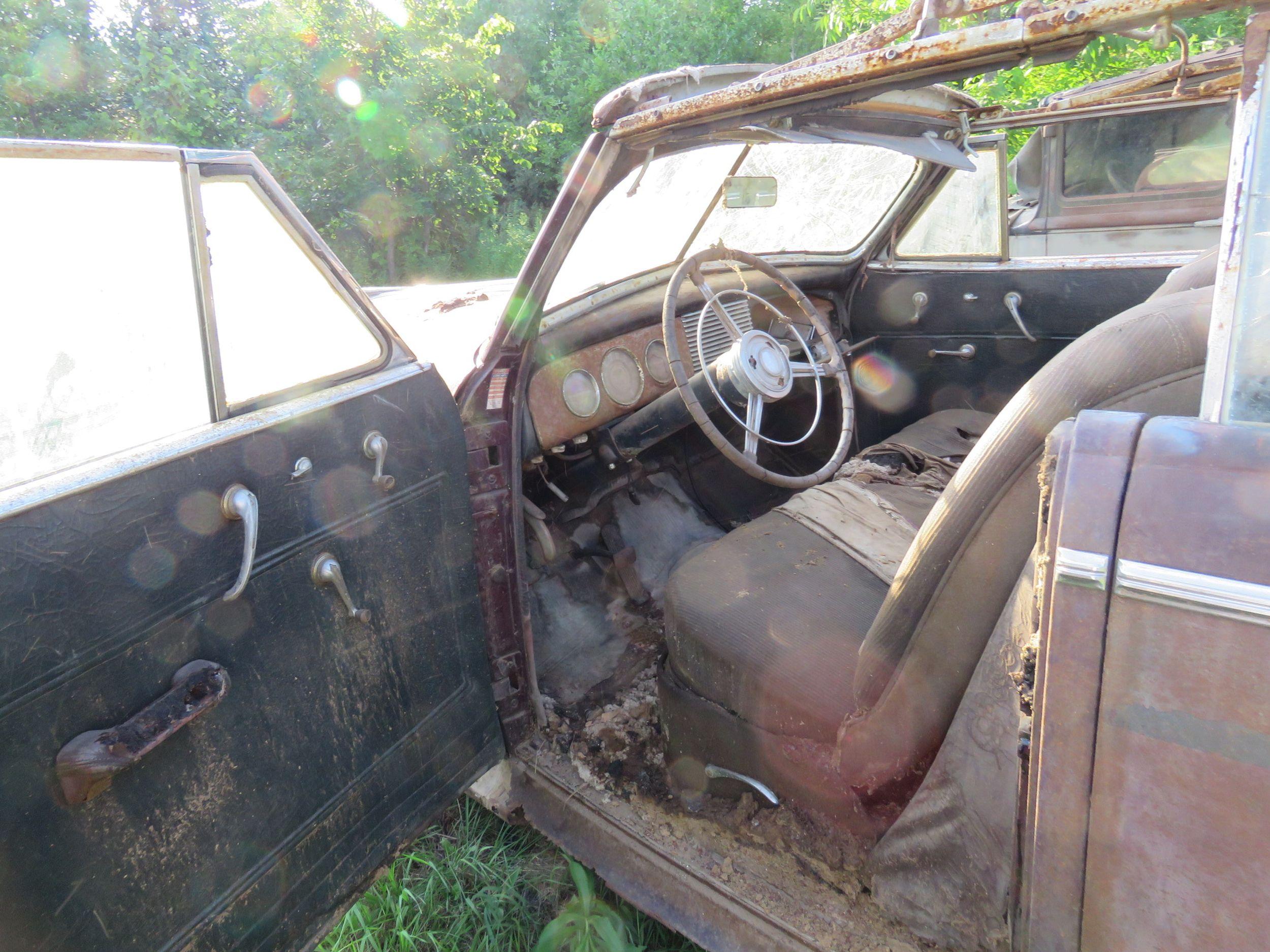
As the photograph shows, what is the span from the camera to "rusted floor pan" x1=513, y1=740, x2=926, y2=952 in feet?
5.08

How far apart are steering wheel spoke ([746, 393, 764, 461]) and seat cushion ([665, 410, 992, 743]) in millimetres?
275

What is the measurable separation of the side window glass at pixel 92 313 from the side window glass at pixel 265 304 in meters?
0.06

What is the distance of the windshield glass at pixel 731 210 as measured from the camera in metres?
2.79

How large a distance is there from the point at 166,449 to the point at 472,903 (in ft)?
4.49

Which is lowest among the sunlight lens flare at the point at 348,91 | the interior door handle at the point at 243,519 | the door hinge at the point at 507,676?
the door hinge at the point at 507,676

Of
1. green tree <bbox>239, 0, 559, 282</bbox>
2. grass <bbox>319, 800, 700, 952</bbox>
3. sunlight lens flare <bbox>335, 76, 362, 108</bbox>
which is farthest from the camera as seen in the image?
sunlight lens flare <bbox>335, 76, 362, 108</bbox>

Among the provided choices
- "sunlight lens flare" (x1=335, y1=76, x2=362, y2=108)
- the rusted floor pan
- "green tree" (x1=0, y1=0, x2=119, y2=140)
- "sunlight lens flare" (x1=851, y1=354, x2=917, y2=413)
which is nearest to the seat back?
the rusted floor pan

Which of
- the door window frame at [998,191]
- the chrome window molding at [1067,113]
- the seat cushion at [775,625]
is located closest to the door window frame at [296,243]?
the seat cushion at [775,625]

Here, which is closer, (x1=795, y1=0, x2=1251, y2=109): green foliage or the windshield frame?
the windshield frame

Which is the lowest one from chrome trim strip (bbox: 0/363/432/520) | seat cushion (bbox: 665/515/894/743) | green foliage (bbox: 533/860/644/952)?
green foliage (bbox: 533/860/644/952)

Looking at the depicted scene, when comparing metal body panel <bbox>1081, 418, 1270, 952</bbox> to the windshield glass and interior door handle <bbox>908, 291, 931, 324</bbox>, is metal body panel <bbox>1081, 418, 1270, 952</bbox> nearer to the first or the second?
the windshield glass

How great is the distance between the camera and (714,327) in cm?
280

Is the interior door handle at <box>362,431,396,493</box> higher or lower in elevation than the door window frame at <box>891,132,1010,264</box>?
lower

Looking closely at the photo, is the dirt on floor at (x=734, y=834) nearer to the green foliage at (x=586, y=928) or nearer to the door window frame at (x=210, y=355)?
the green foliage at (x=586, y=928)
